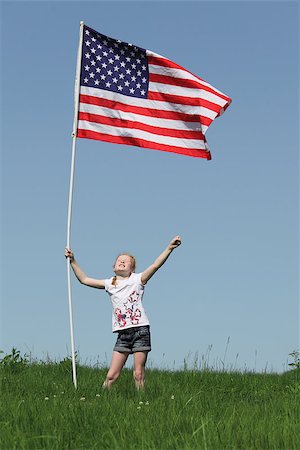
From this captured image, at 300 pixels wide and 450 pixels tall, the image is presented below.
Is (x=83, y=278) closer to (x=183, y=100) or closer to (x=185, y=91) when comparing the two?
(x=183, y=100)

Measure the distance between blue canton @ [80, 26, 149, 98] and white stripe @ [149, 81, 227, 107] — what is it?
6.1 inches

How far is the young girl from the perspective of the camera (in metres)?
8.07

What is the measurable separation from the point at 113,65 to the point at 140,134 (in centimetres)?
103

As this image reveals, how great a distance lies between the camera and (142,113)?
946 centimetres

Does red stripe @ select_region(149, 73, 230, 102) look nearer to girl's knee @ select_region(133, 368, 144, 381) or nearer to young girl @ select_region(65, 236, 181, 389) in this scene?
young girl @ select_region(65, 236, 181, 389)

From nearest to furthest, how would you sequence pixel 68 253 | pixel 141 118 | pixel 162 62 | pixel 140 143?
pixel 68 253 → pixel 140 143 → pixel 141 118 → pixel 162 62

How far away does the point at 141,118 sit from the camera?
9.41 metres

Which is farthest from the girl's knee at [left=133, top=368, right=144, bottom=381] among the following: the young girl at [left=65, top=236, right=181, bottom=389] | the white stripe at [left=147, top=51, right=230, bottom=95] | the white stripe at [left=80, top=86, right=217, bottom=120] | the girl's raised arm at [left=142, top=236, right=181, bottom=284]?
the white stripe at [left=147, top=51, right=230, bottom=95]

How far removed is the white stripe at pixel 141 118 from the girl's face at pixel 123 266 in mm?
2014

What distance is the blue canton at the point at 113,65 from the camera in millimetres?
9180

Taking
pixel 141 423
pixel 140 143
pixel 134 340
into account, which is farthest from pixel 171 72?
pixel 141 423

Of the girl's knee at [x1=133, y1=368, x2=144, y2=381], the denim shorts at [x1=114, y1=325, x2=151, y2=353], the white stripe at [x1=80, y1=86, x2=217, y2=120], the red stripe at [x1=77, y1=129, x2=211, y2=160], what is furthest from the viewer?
the white stripe at [x1=80, y1=86, x2=217, y2=120]

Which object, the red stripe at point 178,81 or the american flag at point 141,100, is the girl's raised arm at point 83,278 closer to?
the american flag at point 141,100

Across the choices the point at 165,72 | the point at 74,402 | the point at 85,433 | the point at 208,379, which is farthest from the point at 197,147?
the point at 85,433
